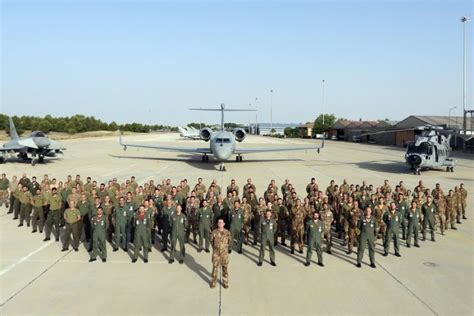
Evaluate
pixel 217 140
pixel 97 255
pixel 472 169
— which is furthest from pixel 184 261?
pixel 472 169

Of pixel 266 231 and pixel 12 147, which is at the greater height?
pixel 12 147

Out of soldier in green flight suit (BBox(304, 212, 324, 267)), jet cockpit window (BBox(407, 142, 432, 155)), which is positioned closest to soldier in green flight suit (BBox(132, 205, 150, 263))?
soldier in green flight suit (BBox(304, 212, 324, 267))

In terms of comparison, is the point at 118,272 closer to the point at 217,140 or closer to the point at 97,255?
the point at 97,255

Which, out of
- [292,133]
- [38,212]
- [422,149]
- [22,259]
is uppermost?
[292,133]

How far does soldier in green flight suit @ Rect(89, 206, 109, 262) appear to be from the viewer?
25.0 feet

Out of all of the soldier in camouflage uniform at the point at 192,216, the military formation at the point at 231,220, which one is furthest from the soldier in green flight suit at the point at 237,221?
the soldier in camouflage uniform at the point at 192,216

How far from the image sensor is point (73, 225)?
8281 mm

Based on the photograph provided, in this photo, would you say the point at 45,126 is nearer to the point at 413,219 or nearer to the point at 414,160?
the point at 414,160

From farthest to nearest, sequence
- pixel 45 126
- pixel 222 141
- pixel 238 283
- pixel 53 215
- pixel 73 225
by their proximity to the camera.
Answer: pixel 45 126 → pixel 222 141 → pixel 53 215 → pixel 73 225 → pixel 238 283

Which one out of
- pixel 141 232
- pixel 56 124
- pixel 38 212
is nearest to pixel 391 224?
pixel 141 232

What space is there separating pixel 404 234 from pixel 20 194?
35.7 feet

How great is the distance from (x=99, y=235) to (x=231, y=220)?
9.65 ft

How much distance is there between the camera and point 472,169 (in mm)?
26656

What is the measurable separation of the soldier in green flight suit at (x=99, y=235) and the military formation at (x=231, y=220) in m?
0.02
